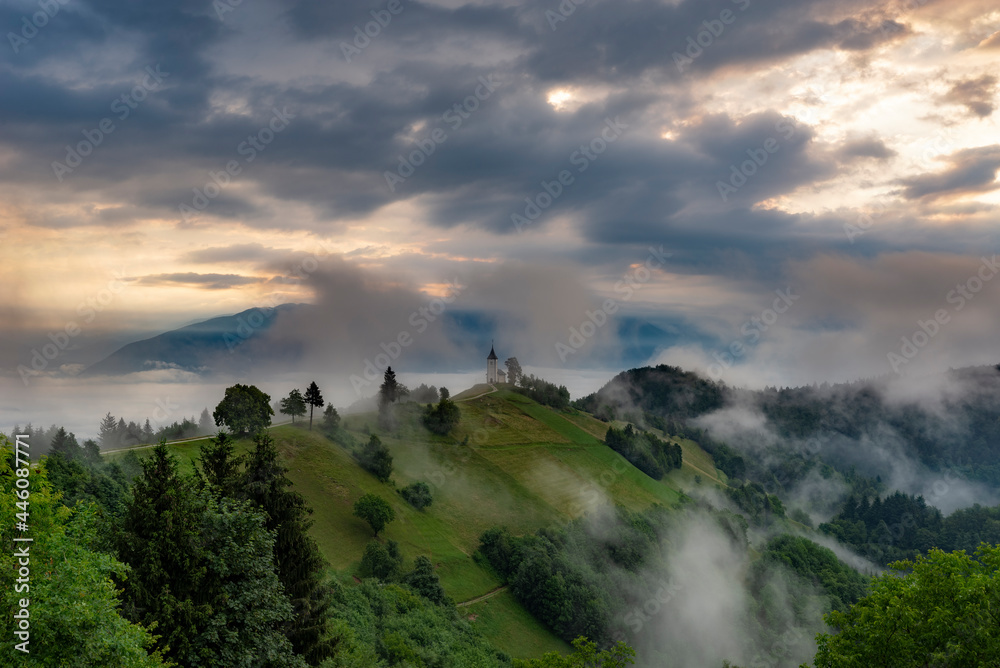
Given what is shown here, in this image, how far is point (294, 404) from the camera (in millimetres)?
125750

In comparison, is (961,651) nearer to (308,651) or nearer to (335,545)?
(308,651)

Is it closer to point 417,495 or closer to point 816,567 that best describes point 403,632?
point 417,495

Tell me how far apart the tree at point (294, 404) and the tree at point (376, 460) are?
16.5m

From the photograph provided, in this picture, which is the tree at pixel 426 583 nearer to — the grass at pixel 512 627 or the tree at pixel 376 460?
the grass at pixel 512 627

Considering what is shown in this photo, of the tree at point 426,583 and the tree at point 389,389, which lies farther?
the tree at point 389,389

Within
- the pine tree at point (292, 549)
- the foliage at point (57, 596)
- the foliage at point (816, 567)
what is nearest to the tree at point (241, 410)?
the pine tree at point (292, 549)

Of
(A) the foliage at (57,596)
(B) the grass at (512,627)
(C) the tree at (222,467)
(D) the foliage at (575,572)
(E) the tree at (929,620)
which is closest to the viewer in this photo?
(A) the foliage at (57,596)

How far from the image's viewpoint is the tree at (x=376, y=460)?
11894cm

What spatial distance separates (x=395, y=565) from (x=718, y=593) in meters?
85.0

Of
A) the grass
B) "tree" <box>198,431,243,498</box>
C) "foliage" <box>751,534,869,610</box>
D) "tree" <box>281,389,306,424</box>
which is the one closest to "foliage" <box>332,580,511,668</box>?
the grass

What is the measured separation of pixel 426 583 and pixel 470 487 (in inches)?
1847

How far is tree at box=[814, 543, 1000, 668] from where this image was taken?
25.6 meters

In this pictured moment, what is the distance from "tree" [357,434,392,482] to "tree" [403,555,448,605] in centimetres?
2855

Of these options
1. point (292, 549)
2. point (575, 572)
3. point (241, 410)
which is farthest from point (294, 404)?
point (292, 549)
